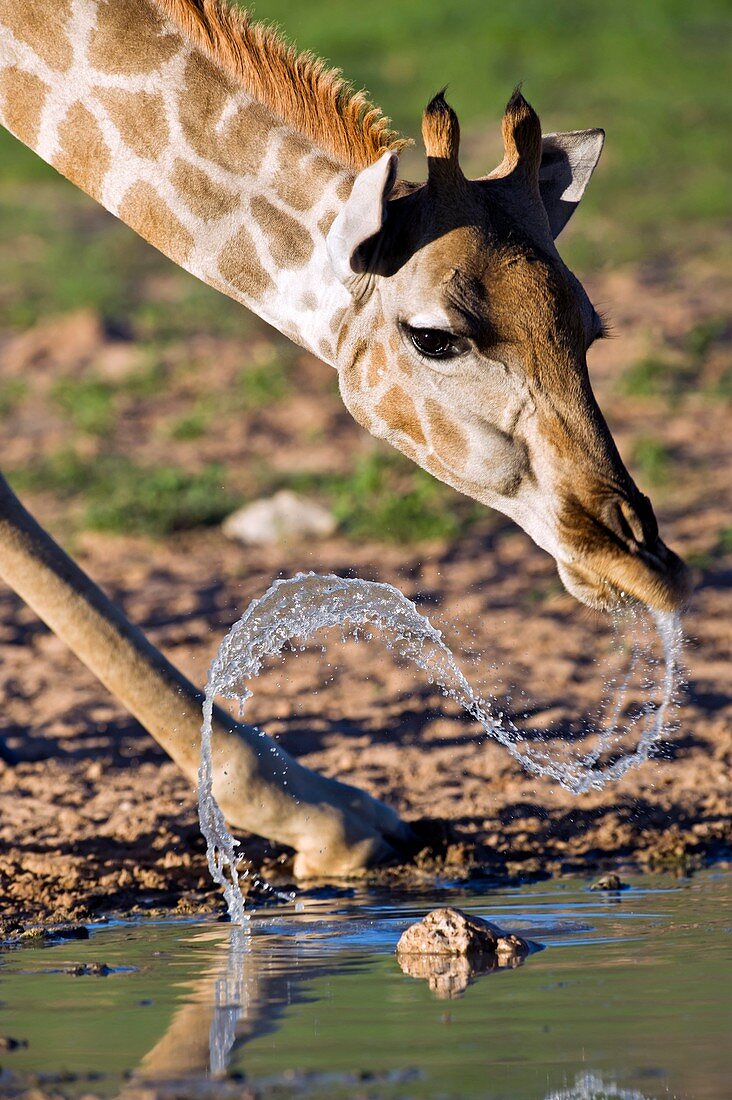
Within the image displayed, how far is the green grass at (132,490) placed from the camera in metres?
8.77

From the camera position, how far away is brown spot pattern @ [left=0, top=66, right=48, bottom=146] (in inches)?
197

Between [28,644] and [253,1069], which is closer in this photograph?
[253,1069]

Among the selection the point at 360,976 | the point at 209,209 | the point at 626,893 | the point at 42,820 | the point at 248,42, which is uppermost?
the point at 248,42

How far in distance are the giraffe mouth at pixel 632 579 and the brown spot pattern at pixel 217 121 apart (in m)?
1.43

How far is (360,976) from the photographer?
12.8 ft

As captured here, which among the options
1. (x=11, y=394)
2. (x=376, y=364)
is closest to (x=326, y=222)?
(x=376, y=364)

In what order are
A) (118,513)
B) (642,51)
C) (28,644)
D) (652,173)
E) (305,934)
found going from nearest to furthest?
(305,934)
(28,644)
(118,513)
(652,173)
(642,51)

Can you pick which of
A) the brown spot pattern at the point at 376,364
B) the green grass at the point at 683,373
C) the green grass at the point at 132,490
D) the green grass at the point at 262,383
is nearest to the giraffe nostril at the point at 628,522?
the brown spot pattern at the point at 376,364

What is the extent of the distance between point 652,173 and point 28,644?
10.1 metres

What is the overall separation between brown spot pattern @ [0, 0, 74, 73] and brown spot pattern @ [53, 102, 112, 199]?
15cm

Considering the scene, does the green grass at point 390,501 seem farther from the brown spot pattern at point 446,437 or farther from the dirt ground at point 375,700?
the brown spot pattern at point 446,437

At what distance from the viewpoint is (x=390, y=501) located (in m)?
8.67

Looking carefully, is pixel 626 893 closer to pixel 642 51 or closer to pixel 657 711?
pixel 657 711

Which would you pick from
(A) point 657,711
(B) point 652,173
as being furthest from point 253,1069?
(B) point 652,173
